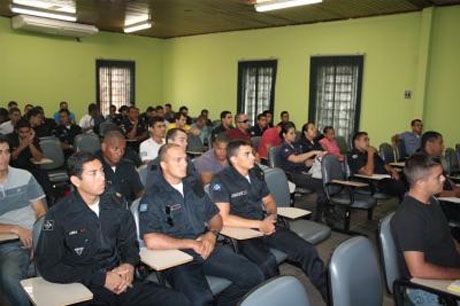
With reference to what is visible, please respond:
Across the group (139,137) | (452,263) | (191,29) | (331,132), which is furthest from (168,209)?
(191,29)

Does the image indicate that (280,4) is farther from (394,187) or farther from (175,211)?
(175,211)

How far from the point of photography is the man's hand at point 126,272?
7.23ft

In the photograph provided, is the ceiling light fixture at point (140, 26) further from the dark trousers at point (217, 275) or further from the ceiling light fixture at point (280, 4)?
the dark trousers at point (217, 275)

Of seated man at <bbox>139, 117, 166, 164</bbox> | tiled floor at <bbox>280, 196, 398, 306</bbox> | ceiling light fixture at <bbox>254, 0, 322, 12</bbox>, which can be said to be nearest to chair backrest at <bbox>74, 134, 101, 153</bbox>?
seated man at <bbox>139, 117, 166, 164</bbox>

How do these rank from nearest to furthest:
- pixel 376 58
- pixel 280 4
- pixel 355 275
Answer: pixel 355 275
pixel 280 4
pixel 376 58

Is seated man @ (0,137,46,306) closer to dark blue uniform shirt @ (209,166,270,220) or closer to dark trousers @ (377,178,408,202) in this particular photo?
dark blue uniform shirt @ (209,166,270,220)

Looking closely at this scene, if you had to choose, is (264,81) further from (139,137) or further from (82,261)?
(82,261)

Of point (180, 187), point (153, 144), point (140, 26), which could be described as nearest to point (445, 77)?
point (153, 144)

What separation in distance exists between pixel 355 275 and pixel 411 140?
598cm

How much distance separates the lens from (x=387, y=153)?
6.58 meters

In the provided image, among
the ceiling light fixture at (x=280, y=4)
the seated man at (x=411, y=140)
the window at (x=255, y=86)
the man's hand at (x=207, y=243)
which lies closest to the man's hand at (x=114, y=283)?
the man's hand at (x=207, y=243)

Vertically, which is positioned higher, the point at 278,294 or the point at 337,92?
the point at 337,92

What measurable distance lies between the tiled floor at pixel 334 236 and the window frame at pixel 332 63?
2.49m

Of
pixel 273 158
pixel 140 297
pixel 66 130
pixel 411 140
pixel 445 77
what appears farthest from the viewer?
pixel 66 130
